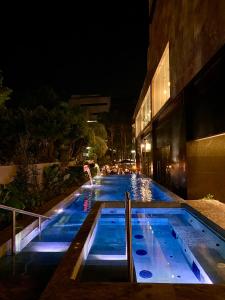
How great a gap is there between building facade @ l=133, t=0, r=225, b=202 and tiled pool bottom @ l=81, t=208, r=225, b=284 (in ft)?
7.64

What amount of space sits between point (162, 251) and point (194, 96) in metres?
5.66

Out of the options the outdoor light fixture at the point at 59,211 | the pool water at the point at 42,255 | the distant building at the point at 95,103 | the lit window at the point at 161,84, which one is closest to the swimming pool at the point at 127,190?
the outdoor light fixture at the point at 59,211

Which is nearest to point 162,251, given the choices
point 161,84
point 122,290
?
point 122,290

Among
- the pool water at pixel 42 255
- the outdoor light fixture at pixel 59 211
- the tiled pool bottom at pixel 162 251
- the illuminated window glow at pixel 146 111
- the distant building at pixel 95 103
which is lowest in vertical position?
the tiled pool bottom at pixel 162 251

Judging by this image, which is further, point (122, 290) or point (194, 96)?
point (194, 96)

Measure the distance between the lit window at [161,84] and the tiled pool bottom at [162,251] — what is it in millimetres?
7397

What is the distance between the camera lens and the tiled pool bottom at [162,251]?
4.53 m

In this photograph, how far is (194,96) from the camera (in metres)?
9.71

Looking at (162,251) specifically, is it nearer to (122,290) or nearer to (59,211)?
(122,290)

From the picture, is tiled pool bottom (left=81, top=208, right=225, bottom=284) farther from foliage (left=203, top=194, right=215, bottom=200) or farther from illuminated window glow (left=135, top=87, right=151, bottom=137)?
illuminated window glow (left=135, top=87, right=151, bottom=137)

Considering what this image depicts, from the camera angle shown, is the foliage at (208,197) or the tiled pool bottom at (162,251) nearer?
the tiled pool bottom at (162,251)

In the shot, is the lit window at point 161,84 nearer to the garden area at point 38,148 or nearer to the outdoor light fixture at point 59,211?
the garden area at point 38,148

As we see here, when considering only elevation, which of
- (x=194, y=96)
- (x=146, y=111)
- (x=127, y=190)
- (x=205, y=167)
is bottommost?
(x=127, y=190)

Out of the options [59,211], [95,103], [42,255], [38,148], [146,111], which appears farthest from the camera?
[95,103]
